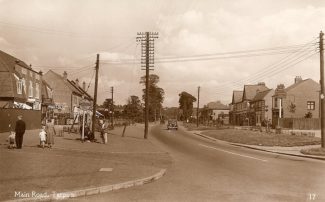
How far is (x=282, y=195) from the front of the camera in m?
11.0

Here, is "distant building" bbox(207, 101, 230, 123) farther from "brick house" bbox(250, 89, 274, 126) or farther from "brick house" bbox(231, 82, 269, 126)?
"brick house" bbox(250, 89, 274, 126)

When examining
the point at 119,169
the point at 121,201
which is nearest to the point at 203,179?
the point at 119,169

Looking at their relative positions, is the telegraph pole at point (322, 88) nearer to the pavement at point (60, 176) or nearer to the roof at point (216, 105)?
the pavement at point (60, 176)

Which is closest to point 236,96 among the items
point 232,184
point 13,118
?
point 13,118

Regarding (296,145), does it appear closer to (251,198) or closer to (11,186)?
(251,198)

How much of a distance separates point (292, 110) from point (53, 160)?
68.1 meters

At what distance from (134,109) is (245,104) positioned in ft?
114

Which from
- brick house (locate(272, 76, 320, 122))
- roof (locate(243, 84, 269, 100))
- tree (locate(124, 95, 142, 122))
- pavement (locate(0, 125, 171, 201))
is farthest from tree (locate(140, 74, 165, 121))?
pavement (locate(0, 125, 171, 201))

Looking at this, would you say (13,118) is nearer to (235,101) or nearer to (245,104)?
(245,104)

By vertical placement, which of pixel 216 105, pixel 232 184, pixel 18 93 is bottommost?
pixel 232 184

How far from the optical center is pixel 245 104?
100 meters

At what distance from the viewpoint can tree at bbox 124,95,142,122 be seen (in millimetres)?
118338

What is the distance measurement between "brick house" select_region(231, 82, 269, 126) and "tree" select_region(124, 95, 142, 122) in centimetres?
2694

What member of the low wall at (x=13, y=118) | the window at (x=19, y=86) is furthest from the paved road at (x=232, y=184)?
the window at (x=19, y=86)
